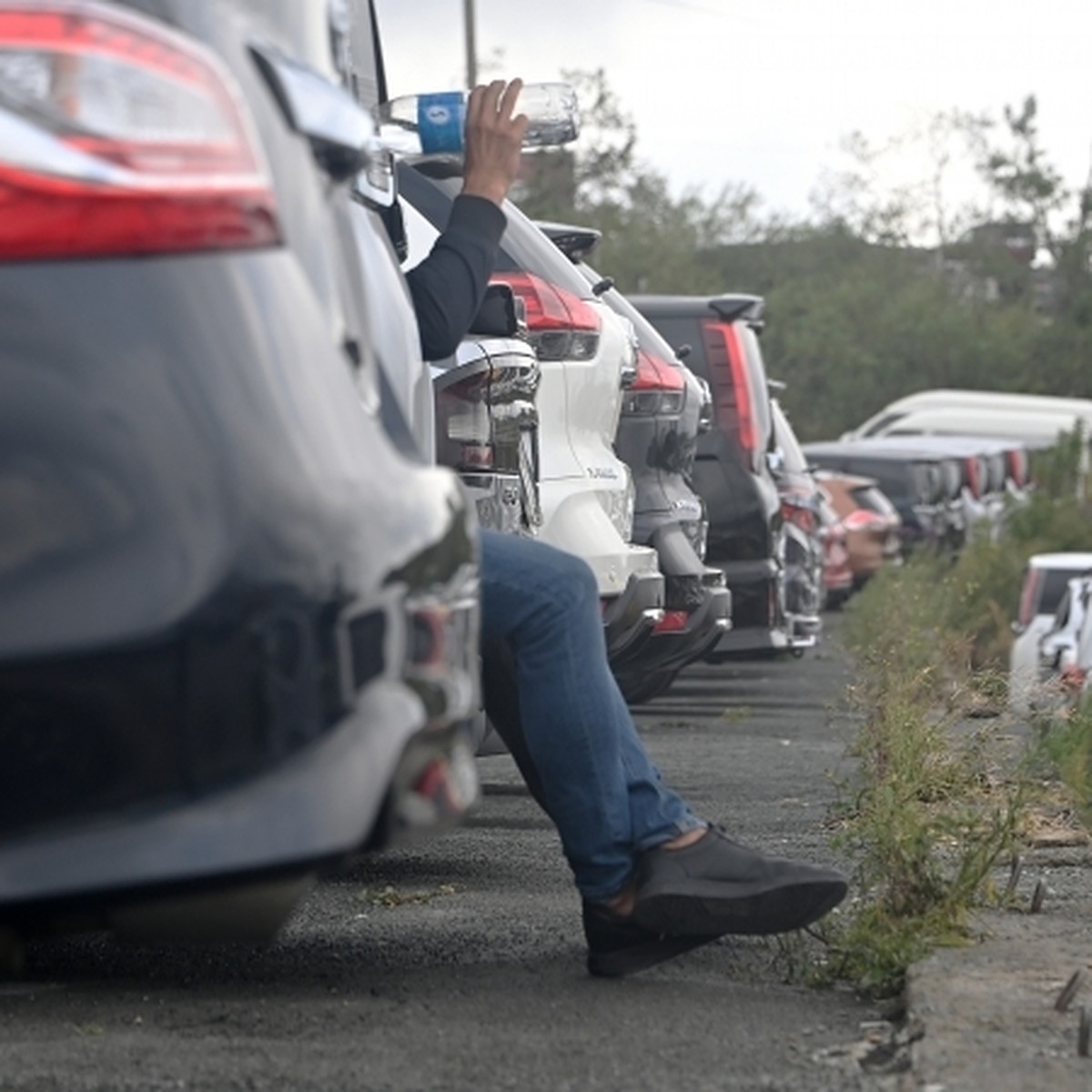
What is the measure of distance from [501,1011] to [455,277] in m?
1.16

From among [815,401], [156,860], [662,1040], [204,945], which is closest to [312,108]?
[156,860]

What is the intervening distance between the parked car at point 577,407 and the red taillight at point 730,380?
5.26 meters

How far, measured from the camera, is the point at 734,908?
470 centimetres

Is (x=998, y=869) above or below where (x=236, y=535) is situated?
below

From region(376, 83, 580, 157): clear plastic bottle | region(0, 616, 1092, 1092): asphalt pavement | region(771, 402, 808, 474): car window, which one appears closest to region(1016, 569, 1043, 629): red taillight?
region(771, 402, 808, 474): car window

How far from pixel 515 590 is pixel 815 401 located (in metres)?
80.4

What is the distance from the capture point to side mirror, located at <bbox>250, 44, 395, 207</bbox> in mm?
2551

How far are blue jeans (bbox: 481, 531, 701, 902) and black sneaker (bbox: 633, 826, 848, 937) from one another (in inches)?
1.9

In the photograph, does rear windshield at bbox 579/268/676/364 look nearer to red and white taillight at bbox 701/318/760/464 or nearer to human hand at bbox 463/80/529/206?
red and white taillight at bbox 701/318/760/464

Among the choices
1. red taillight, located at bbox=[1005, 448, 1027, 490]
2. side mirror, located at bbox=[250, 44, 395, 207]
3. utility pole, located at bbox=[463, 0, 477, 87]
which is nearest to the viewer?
side mirror, located at bbox=[250, 44, 395, 207]

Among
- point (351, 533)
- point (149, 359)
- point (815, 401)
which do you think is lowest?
point (815, 401)

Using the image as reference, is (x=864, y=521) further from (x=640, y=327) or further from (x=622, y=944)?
(x=622, y=944)

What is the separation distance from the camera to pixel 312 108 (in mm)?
2611

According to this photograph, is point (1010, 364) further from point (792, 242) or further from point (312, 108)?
point (312, 108)
